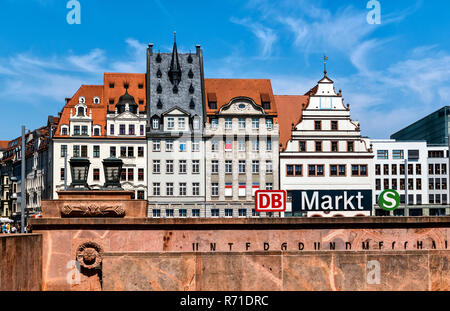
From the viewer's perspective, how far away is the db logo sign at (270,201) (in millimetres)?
24109

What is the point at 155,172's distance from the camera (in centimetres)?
7212

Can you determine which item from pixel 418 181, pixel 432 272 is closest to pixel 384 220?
pixel 432 272

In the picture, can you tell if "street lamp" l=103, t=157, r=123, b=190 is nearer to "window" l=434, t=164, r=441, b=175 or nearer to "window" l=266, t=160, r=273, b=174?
"window" l=266, t=160, r=273, b=174

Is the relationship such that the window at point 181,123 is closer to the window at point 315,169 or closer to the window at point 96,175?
the window at point 96,175

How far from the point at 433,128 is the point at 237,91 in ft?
176

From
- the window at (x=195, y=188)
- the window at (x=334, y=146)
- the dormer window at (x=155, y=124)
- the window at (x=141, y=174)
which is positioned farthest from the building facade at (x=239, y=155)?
the window at (x=141, y=174)

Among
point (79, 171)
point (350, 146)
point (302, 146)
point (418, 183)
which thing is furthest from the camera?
point (418, 183)

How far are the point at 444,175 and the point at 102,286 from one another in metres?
73.1

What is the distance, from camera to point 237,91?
7581 cm

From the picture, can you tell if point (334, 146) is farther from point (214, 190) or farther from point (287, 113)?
point (214, 190)

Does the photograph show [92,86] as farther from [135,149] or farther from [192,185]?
[192,185]

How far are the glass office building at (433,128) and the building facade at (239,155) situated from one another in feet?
136

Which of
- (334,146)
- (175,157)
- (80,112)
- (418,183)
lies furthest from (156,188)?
(418,183)

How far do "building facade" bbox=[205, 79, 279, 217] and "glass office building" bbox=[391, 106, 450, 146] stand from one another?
4155 cm
